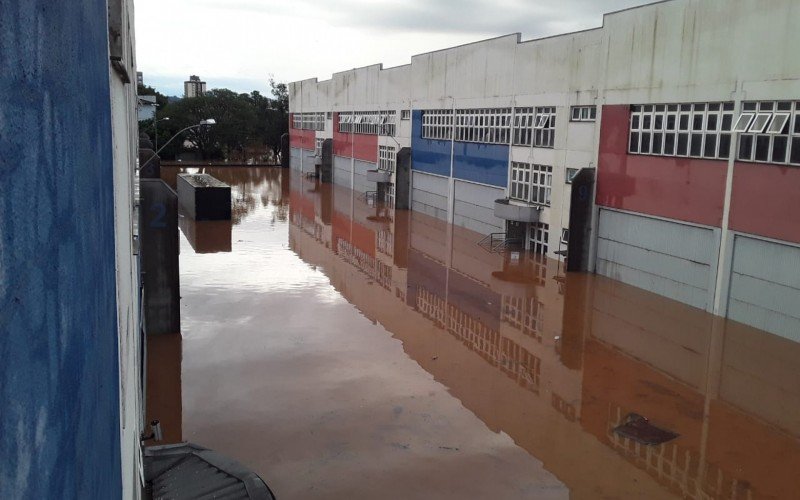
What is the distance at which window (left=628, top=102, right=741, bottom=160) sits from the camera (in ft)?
58.1

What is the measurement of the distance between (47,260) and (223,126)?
71961 millimetres

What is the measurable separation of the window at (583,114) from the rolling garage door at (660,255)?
327 centimetres

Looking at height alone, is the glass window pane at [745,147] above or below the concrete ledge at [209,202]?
above

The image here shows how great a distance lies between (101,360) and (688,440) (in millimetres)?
10717

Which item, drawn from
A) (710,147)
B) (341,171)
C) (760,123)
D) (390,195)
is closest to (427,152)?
(390,195)

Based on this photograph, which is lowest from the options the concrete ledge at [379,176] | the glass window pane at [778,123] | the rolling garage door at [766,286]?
the rolling garage door at [766,286]

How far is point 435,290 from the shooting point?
20.7 metres

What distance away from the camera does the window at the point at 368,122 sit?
40469 millimetres

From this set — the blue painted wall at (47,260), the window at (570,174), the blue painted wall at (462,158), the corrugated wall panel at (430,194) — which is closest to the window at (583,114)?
the window at (570,174)

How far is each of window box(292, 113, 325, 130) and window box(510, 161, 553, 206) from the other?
29563 mm

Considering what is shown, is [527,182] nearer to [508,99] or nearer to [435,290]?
[508,99]

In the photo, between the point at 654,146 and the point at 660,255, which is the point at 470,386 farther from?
the point at 654,146

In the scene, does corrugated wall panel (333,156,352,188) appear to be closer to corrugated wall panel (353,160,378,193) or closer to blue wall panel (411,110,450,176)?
corrugated wall panel (353,160,378,193)

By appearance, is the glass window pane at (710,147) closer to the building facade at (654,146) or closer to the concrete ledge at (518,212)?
the building facade at (654,146)
